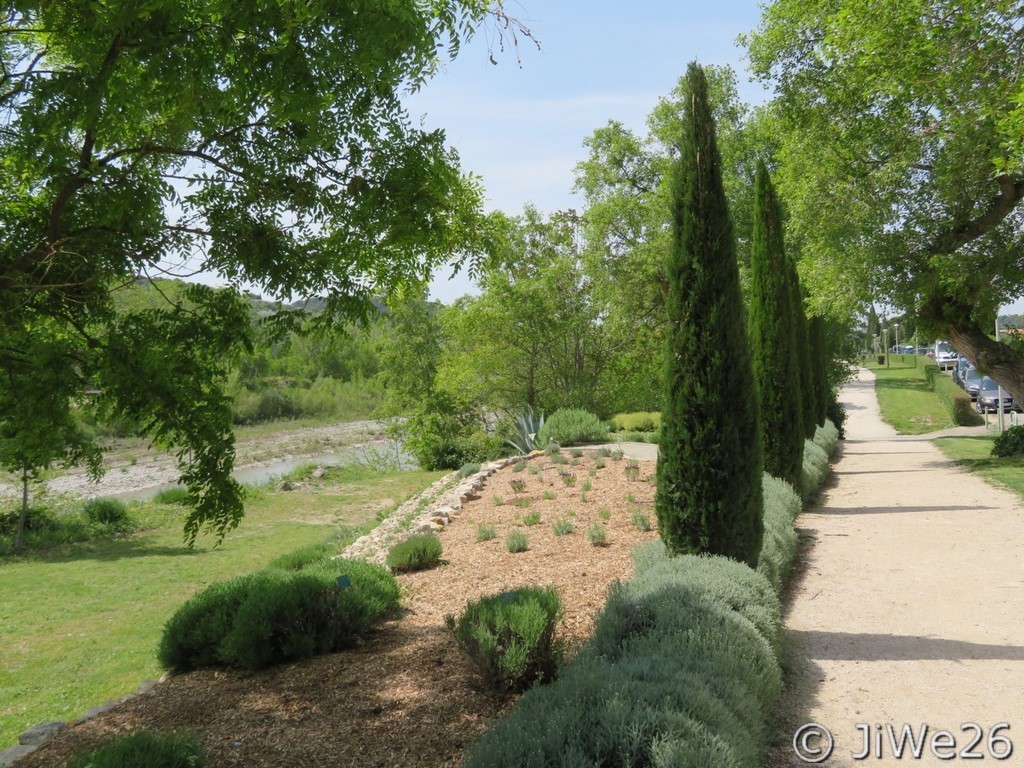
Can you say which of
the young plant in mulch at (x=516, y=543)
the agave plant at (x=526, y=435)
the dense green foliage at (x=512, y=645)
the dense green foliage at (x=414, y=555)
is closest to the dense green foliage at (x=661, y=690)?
the dense green foliage at (x=512, y=645)

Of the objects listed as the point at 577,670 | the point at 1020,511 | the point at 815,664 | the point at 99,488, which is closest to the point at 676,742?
→ the point at 577,670

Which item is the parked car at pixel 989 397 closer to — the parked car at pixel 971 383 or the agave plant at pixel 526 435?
the parked car at pixel 971 383

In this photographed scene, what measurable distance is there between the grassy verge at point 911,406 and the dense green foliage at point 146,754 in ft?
96.2

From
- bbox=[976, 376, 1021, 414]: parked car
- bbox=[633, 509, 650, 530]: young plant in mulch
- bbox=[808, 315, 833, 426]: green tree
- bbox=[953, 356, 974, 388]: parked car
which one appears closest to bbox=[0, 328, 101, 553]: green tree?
bbox=[633, 509, 650, 530]: young plant in mulch

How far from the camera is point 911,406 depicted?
35.6 m

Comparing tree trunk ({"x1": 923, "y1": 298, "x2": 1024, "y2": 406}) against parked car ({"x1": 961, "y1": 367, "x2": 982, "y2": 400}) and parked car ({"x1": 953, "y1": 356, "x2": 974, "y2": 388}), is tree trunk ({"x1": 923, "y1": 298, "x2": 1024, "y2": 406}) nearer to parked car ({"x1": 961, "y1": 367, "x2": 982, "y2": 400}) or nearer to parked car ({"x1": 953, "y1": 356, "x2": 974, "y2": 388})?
parked car ({"x1": 961, "y1": 367, "x2": 982, "y2": 400})

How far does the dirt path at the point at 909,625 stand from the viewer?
433cm

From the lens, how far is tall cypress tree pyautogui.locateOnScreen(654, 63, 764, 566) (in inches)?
253

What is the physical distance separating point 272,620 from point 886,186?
47.4ft

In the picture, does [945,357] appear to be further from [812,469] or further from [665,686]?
[665,686]

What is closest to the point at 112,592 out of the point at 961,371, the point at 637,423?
the point at 637,423

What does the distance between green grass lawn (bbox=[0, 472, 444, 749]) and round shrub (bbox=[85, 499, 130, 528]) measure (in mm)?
756

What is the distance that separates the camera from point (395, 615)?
6.36 metres

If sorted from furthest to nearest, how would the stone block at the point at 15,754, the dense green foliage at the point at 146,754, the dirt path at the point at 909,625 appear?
1. the stone block at the point at 15,754
2. the dirt path at the point at 909,625
3. the dense green foliage at the point at 146,754
